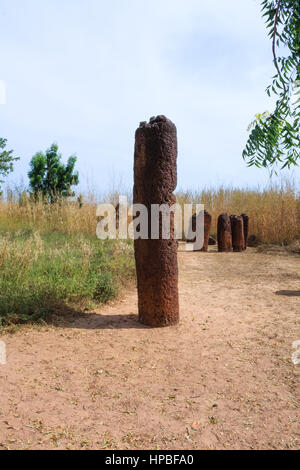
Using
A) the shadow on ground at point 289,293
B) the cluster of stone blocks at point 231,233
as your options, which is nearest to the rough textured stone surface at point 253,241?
the cluster of stone blocks at point 231,233

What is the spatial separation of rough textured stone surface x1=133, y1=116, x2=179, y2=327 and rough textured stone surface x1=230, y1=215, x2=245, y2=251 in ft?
19.3

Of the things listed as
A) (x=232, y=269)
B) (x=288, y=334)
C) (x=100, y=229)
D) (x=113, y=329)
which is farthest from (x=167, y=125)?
(x=100, y=229)

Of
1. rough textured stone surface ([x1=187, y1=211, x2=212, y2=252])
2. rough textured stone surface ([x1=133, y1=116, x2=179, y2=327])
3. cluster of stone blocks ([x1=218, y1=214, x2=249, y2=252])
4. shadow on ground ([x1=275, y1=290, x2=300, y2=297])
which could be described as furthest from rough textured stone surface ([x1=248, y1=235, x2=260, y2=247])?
rough textured stone surface ([x1=133, y1=116, x2=179, y2=327])

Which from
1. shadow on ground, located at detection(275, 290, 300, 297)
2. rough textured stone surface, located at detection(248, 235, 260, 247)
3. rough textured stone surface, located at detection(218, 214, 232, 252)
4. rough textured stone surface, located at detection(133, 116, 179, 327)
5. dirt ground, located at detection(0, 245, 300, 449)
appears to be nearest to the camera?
dirt ground, located at detection(0, 245, 300, 449)

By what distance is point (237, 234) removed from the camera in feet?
31.8

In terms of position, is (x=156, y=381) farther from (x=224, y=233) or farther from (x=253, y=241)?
(x=253, y=241)

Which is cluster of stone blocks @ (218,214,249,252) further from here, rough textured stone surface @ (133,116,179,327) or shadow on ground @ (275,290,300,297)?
rough textured stone surface @ (133,116,179,327)

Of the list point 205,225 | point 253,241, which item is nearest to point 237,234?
point 205,225

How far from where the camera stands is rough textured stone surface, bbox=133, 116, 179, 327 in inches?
147

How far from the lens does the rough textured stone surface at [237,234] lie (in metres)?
9.57

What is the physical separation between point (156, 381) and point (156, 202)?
1580 mm
